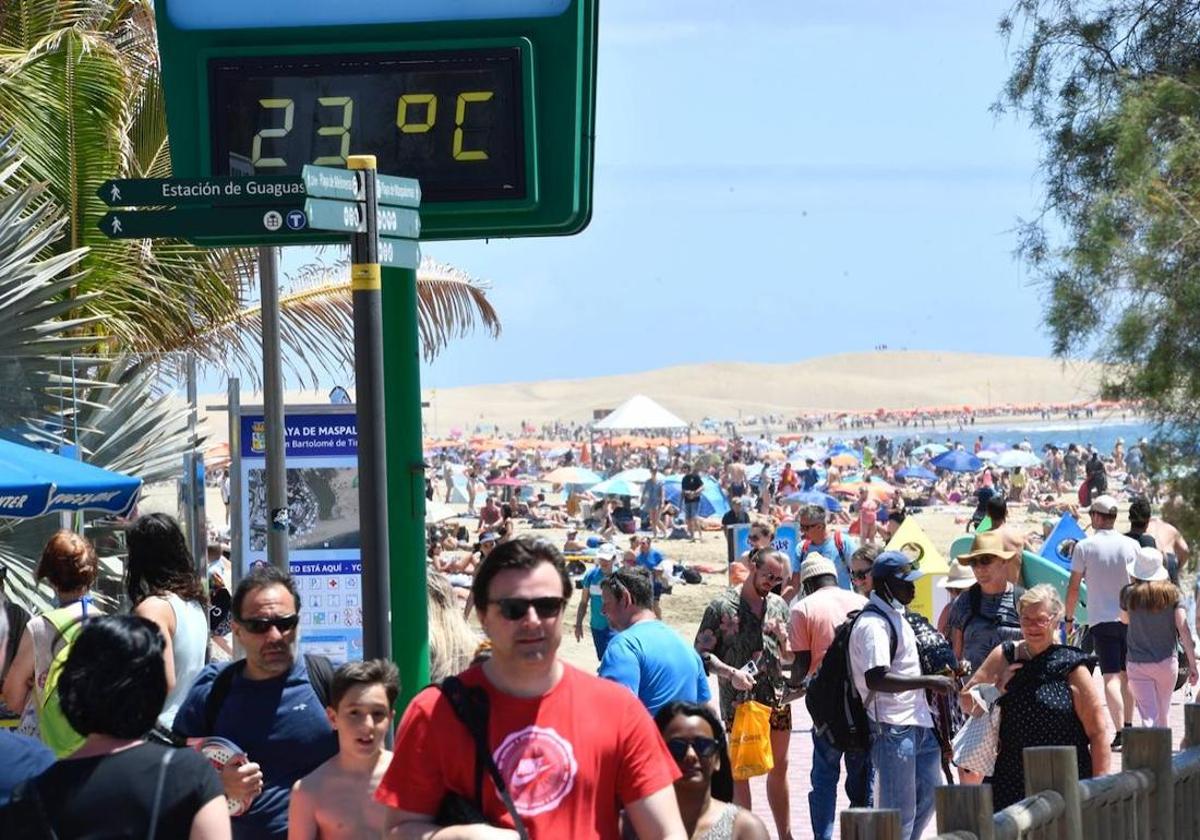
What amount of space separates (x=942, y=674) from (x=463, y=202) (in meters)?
3.28

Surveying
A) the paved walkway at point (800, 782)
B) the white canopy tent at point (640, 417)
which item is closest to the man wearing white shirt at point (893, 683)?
the paved walkway at point (800, 782)

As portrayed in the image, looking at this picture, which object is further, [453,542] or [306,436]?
[453,542]

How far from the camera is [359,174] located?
592 centimetres

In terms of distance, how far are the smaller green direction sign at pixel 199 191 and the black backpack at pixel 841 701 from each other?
3.89 meters

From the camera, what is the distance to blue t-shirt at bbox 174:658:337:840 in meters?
5.43

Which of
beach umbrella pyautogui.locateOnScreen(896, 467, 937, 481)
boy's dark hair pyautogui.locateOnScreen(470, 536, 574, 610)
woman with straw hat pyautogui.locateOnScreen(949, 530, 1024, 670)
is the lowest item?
beach umbrella pyautogui.locateOnScreen(896, 467, 937, 481)

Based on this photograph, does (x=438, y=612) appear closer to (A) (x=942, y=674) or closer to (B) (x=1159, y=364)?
(A) (x=942, y=674)

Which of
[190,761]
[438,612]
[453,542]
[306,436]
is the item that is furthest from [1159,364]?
[453,542]

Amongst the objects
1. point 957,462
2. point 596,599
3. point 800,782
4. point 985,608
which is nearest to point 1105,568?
point 800,782

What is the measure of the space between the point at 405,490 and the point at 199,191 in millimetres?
1713

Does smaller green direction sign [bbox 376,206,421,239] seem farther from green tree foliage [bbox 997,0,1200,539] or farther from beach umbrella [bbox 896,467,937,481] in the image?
beach umbrella [bbox 896,467,937,481]

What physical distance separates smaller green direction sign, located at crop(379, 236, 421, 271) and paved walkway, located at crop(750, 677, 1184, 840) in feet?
13.6

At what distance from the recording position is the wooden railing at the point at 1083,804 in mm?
5664

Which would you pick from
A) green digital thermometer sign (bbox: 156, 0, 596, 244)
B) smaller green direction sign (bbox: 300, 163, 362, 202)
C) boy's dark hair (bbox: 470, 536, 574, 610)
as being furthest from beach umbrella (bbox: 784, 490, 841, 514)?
A: boy's dark hair (bbox: 470, 536, 574, 610)
